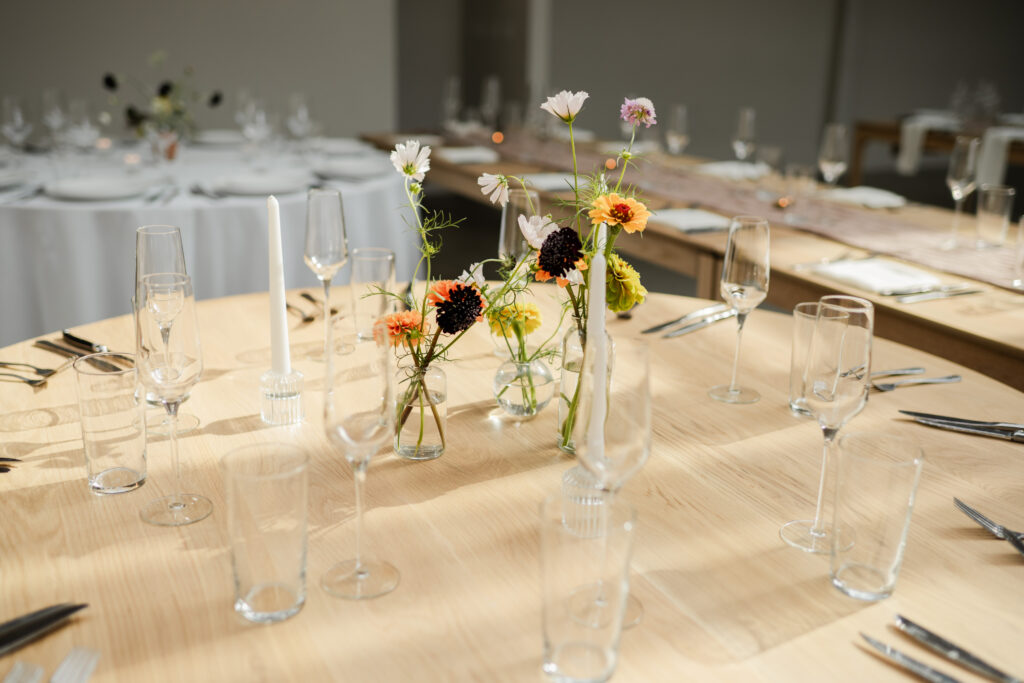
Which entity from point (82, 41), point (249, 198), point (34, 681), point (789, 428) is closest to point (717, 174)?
point (249, 198)

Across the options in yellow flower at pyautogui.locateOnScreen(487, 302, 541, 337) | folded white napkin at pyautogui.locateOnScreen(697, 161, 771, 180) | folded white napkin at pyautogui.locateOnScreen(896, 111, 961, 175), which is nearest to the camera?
yellow flower at pyautogui.locateOnScreen(487, 302, 541, 337)

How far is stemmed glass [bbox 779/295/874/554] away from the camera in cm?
96

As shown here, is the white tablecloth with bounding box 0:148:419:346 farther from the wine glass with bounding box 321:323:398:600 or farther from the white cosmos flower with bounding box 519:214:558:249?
the wine glass with bounding box 321:323:398:600

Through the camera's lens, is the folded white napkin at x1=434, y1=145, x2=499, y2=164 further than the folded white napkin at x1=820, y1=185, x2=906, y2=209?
Yes

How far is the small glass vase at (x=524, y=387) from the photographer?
1.25 m

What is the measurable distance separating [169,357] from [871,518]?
30.6 inches

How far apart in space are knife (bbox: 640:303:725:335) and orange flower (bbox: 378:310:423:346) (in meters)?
0.64

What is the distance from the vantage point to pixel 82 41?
17.4 feet

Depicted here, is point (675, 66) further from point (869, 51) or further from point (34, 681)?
point (34, 681)

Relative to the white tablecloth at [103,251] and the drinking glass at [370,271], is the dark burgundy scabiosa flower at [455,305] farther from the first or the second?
the white tablecloth at [103,251]

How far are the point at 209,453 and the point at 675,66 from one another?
721cm

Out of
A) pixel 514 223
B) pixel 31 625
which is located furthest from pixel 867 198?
pixel 31 625

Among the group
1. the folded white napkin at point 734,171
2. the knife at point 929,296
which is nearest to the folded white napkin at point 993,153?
the folded white napkin at point 734,171

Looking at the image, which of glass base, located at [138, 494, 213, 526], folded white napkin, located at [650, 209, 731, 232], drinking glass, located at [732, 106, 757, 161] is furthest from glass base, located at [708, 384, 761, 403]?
drinking glass, located at [732, 106, 757, 161]
